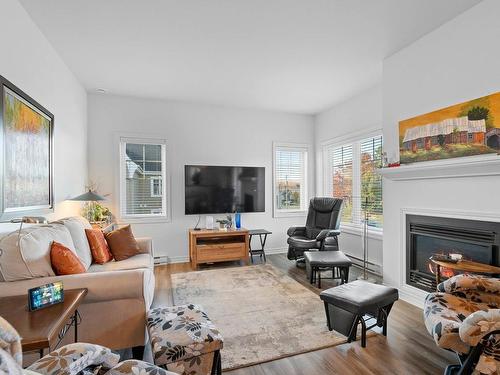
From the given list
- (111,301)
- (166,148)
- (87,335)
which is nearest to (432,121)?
(111,301)

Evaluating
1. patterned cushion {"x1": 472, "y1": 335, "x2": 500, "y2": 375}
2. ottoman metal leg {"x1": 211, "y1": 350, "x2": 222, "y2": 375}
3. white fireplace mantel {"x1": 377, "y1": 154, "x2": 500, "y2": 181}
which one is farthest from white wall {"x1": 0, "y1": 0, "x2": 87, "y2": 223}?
white fireplace mantel {"x1": 377, "y1": 154, "x2": 500, "y2": 181}

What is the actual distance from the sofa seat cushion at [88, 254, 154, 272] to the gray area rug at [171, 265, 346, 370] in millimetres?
590

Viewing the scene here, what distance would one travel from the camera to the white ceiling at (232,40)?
2344 millimetres

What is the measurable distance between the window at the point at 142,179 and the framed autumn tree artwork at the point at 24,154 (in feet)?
5.38

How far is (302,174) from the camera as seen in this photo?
222 inches

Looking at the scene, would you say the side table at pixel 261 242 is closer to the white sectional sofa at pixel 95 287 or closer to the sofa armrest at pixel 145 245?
the sofa armrest at pixel 145 245

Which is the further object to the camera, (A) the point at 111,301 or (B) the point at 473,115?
(B) the point at 473,115

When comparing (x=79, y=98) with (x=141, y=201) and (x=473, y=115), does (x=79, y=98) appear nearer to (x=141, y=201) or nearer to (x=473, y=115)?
(x=141, y=201)

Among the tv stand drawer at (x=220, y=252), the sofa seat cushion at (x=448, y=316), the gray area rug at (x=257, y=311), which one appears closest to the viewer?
the sofa seat cushion at (x=448, y=316)

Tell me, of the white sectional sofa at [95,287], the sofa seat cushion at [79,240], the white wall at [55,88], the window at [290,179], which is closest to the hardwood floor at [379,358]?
the white sectional sofa at [95,287]

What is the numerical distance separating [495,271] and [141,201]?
4.52 meters

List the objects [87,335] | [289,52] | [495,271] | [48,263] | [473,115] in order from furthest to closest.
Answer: [289,52] → [473,115] → [495,271] → [48,263] → [87,335]

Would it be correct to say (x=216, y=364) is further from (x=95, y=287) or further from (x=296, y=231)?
(x=296, y=231)

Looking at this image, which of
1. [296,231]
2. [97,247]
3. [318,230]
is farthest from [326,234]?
[97,247]
